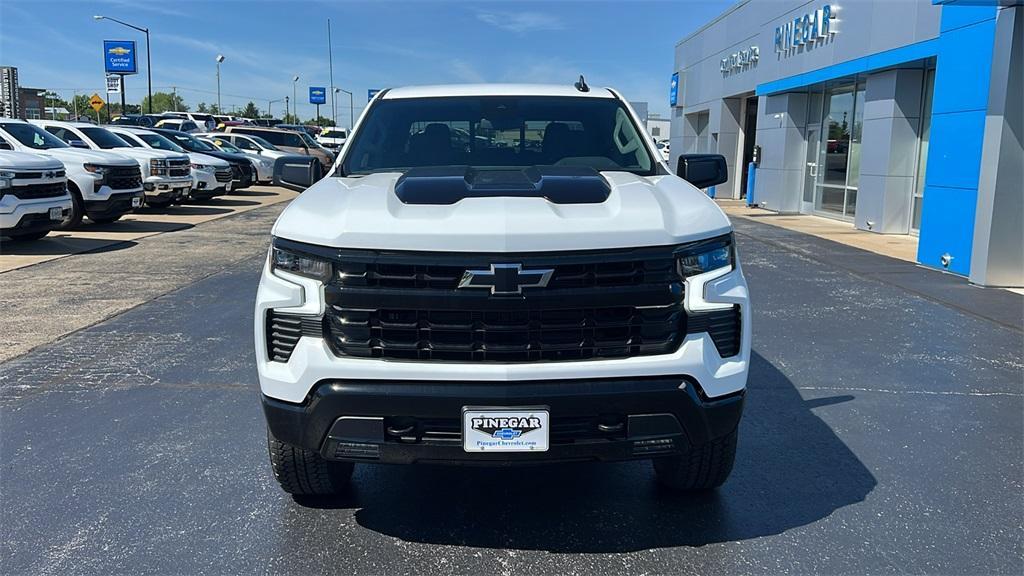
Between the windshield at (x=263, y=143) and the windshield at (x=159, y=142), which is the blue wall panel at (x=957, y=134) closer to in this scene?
the windshield at (x=159, y=142)

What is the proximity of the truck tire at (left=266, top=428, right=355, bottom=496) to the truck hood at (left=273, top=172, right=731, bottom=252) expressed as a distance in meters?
0.94

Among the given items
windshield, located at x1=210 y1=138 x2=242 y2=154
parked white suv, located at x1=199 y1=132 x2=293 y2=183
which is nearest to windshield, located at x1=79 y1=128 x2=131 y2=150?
windshield, located at x1=210 y1=138 x2=242 y2=154

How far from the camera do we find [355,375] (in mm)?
2965

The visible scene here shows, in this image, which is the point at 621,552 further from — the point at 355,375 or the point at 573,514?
the point at 355,375

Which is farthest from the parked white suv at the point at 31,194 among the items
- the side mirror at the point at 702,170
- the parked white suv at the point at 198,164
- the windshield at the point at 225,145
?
the windshield at the point at 225,145

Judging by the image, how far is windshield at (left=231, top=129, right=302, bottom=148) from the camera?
2880 centimetres

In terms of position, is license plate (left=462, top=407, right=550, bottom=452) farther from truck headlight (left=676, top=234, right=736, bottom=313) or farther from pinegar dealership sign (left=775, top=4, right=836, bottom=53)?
pinegar dealership sign (left=775, top=4, right=836, bottom=53)

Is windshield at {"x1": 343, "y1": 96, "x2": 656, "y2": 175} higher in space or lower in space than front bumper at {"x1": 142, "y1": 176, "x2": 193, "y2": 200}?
higher

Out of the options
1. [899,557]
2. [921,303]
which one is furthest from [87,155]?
[899,557]

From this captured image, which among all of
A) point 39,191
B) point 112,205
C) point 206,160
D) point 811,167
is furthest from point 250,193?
point 811,167

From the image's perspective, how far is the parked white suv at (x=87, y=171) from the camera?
1347cm

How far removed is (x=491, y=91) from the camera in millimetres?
4871

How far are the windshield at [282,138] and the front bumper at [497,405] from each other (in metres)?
27.1

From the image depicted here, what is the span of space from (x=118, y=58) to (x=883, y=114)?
148 ft
